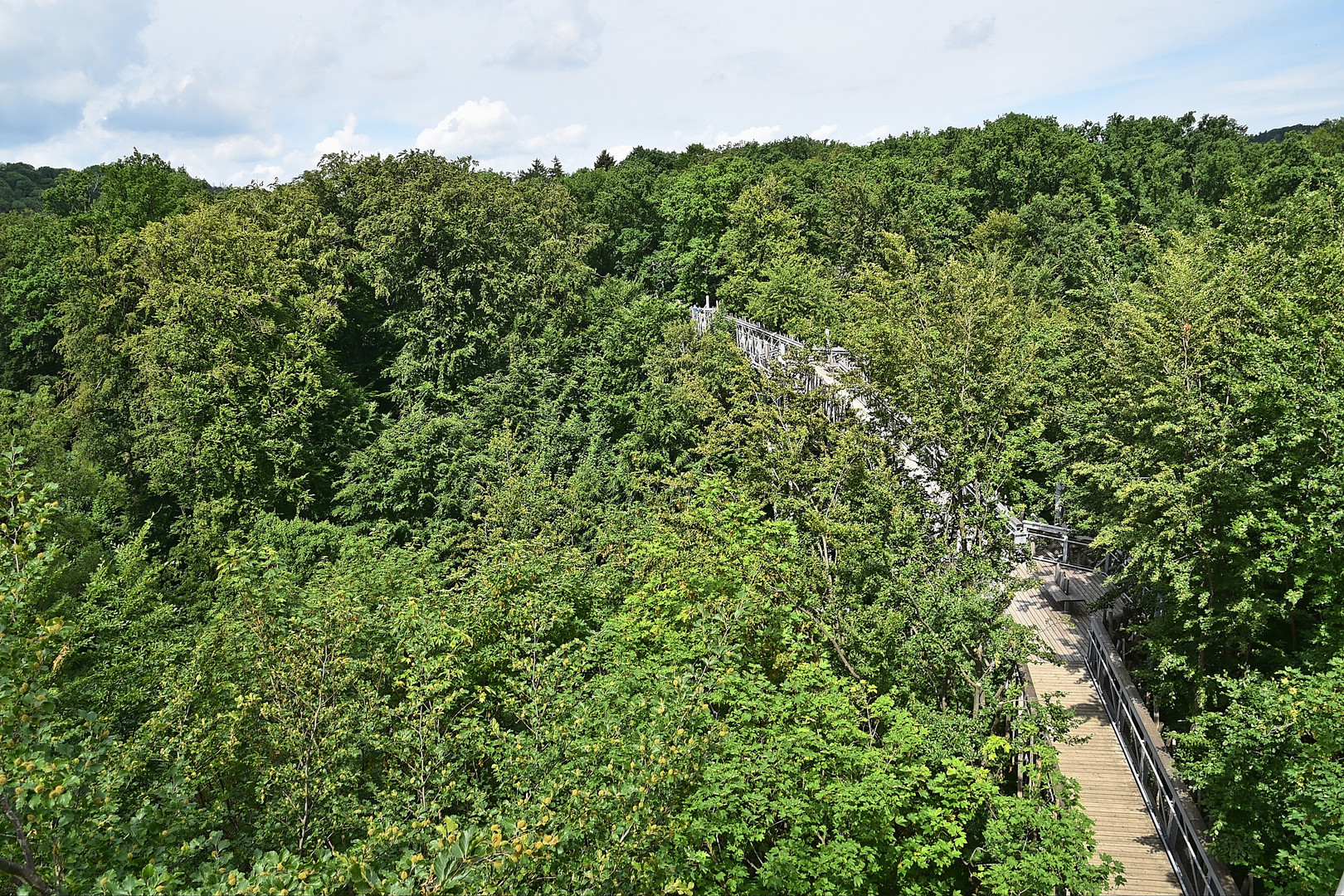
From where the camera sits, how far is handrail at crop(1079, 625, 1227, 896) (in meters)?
11.6

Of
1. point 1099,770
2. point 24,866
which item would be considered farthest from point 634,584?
point 24,866

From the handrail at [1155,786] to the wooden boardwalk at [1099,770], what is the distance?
12 centimetres

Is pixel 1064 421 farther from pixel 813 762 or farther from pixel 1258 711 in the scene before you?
pixel 813 762

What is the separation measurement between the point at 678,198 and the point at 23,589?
5813 cm

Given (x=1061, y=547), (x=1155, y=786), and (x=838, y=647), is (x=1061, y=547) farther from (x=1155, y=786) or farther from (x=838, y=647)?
(x=838, y=647)

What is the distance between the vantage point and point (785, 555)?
16.4 metres

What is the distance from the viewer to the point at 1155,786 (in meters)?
13.3

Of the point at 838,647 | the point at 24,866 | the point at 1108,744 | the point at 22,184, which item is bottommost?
the point at 1108,744

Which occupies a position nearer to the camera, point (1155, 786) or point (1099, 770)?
point (1155, 786)

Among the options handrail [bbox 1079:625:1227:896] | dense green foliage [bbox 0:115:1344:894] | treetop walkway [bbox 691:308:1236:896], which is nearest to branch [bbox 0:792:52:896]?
dense green foliage [bbox 0:115:1344:894]

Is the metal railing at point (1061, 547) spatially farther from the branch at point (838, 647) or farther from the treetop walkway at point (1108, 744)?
the branch at point (838, 647)

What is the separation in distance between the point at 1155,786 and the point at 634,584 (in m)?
10.6

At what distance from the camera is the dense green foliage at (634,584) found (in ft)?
29.4

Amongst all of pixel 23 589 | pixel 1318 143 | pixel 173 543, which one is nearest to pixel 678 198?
pixel 173 543
